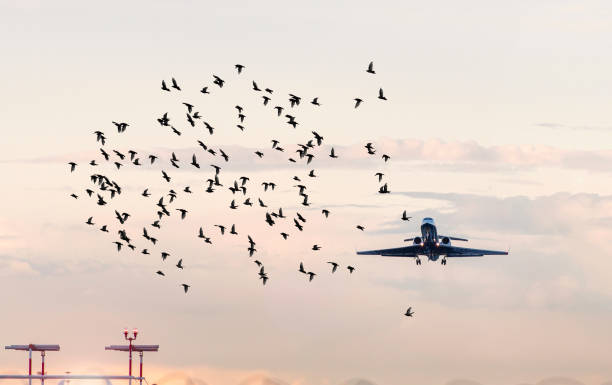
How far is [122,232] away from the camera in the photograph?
135250 mm

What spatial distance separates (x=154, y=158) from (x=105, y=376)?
102ft

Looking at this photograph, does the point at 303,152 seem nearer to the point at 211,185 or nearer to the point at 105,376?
the point at 211,185

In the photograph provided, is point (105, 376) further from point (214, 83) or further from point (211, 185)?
point (214, 83)

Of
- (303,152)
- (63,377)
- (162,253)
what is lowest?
(63,377)

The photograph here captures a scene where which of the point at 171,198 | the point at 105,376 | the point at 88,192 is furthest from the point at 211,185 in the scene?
the point at 105,376

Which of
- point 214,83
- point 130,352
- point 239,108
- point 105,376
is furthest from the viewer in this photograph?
point 130,352

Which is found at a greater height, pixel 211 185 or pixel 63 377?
pixel 211 185

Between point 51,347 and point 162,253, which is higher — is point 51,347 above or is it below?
below

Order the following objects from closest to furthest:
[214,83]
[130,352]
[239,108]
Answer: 1. [214,83]
2. [239,108]
3. [130,352]

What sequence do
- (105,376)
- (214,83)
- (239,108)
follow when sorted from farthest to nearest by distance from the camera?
1. (105,376)
2. (239,108)
3. (214,83)

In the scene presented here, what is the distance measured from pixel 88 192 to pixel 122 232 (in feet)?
24.0

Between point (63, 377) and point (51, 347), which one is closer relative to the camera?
point (63, 377)

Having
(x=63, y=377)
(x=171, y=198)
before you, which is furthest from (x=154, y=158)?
(x=63, y=377)

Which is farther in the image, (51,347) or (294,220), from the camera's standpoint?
(51,347)
